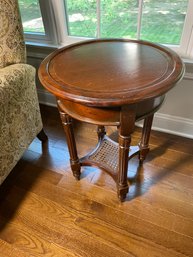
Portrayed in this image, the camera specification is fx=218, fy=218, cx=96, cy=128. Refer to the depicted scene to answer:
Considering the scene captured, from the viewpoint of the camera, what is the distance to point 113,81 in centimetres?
81

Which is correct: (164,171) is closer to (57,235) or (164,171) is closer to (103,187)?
(103,187)

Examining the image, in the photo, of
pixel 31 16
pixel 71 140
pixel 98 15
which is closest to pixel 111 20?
pixel 98 15

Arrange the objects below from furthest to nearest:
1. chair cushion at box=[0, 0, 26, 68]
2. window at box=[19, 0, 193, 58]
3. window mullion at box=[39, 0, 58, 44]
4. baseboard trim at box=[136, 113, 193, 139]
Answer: baseboard trim at box=[136, 113, 193, 139]
window mullion at box=[39, 0, 58, 44]
window at box=[19, 0, 193, 58]
chair cushion at box=[0, 0, 26, 68]

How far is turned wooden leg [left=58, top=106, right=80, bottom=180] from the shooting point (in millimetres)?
998

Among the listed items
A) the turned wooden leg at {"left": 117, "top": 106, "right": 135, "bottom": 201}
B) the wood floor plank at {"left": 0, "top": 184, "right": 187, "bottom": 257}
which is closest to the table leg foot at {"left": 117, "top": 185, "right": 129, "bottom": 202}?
the turned wooden leg at {"left": 117, "top": 106, "right": 135, "bottom": 201}

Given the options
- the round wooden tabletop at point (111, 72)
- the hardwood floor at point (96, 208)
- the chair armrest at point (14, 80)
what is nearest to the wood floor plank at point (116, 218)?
the hardwood floor at point (96, 208)

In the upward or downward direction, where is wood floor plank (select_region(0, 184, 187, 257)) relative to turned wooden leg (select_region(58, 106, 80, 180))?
downward

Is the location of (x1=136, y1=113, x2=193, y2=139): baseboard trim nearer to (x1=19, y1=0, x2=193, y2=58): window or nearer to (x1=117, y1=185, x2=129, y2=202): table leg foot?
(x1=19, y1=0, x2=193, y2=58): window

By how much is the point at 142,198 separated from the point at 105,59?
78cm

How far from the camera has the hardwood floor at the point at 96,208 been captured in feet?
3.44

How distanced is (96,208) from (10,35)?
1027 millimetres

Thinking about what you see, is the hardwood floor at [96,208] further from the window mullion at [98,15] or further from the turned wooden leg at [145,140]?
the window mullion at [98,15]

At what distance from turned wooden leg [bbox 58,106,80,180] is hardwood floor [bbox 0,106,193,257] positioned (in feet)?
0.36

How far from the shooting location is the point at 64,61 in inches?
37.9
